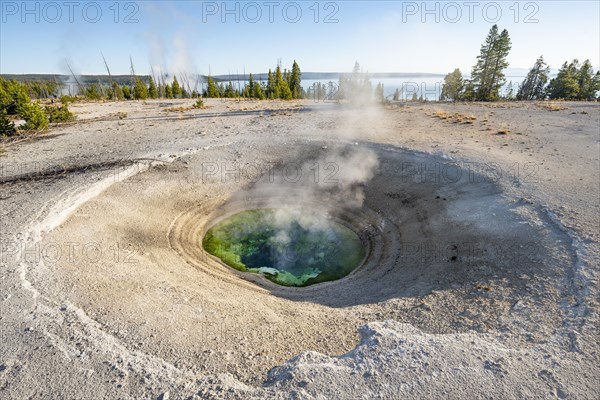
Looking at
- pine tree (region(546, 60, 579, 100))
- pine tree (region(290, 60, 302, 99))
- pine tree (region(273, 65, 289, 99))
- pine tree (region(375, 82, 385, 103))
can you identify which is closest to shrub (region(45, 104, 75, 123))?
pine tree (region(375, 82, 385, 103))

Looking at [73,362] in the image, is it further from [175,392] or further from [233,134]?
[233,134]

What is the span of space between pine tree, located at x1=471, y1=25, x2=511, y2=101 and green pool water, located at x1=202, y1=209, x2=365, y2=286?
5422 centimetres

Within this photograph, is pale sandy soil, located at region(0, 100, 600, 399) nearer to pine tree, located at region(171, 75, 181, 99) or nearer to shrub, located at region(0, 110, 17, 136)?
shrub, located at region(0, 110, 17, 136)

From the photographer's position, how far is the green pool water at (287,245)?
13148 millimetres

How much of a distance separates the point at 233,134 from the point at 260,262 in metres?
12.7

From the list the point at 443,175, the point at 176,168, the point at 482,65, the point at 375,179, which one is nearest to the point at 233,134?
the point at 176,168

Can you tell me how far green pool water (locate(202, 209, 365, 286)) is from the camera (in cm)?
1315

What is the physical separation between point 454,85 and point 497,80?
29.8 ft

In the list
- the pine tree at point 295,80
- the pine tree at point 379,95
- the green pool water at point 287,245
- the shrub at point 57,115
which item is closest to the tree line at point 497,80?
the pine tree at point 379,95

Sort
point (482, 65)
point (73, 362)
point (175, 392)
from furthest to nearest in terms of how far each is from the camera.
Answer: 1. point (482, 65)
2. point (73, 362)
3. point (175, 392)

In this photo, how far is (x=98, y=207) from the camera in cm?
1234

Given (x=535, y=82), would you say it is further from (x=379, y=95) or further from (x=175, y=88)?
(x=175, y=88)

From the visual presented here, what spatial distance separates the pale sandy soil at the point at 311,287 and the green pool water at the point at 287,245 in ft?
2.32

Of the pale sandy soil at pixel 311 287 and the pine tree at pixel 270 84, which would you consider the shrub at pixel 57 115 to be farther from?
the pine tree at pixel 270 84
